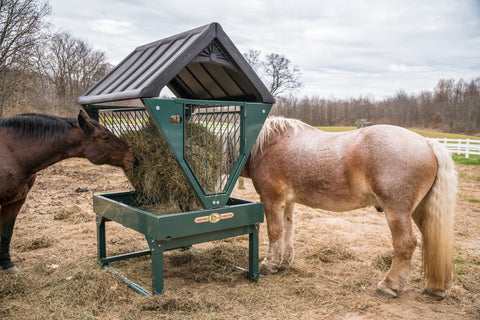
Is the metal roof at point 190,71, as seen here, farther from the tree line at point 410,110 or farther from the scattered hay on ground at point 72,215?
the tree line at point 410,110

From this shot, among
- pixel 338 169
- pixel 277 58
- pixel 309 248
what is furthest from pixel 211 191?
pixel 277 58

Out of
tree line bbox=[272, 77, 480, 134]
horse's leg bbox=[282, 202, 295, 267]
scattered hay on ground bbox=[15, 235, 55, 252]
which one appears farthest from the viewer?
tree line bbox=[272, 77, 480, 134]

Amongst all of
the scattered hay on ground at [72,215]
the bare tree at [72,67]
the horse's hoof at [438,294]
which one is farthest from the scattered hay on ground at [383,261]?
the bare tree at [72,67]

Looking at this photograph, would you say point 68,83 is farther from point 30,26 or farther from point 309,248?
point 309,248

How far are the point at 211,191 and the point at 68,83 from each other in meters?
30.3

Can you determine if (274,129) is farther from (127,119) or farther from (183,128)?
(127,119)

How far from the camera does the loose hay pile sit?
9.97ft

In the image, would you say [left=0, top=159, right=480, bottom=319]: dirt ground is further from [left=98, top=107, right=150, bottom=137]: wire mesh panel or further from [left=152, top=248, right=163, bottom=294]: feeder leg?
[left=98, top=107, right=150, bottom=137]: wire mesh panel

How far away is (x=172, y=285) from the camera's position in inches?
126

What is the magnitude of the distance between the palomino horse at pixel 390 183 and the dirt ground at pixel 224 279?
327 mm

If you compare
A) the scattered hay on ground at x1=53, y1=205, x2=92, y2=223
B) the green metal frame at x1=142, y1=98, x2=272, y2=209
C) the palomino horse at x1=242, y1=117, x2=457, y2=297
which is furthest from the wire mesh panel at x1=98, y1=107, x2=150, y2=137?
the scattered hay on ground at x1=53, y1=205, x2=92, y2=223

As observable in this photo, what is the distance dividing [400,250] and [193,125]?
2177 millimetres

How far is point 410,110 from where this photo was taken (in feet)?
142

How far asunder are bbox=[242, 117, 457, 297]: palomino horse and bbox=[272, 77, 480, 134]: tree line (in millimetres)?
28887
